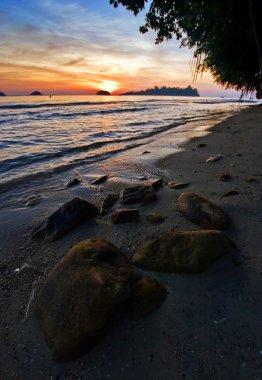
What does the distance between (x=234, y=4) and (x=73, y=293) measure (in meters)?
8.84

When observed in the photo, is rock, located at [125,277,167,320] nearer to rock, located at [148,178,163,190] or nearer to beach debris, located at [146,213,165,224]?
beach debris, located at [146,213,165,224]

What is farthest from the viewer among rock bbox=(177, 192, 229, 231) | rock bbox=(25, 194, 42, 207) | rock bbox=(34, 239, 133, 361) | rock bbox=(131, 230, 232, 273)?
rock bbox=(25, 194, 42, 207)

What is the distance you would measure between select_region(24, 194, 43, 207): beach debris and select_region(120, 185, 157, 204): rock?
72.7 inches

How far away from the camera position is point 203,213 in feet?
11.1

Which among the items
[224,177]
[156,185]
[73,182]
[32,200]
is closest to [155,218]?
[156,185]

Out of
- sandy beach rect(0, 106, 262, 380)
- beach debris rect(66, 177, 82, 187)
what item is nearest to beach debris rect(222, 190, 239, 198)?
sandy beach rect(0, 106, 262, 380)

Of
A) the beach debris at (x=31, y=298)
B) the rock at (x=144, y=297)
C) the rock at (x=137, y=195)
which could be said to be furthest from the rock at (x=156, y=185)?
the beach debris at (x=31, y=298)

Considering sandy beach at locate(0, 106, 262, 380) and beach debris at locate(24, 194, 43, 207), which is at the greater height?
sandy beach at locate(0, 106, 262, 380)

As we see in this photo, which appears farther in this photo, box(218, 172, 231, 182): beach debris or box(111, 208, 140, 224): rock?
box(218, 172, 231, 182): beach debris

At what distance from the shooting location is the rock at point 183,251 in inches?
101

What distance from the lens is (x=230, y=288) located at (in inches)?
93.0

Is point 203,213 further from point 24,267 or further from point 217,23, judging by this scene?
point 217,23

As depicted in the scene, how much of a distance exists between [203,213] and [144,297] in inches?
61.8

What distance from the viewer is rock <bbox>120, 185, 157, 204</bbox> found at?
4.43 metres
